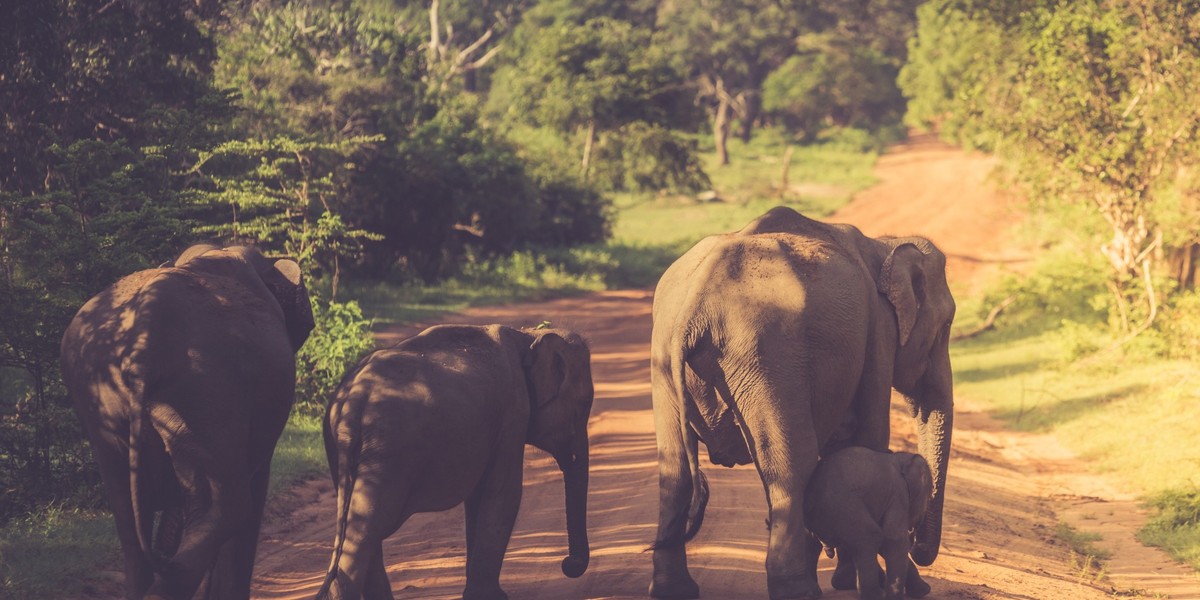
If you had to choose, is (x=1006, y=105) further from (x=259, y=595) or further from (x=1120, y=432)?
(x=259, y=595)

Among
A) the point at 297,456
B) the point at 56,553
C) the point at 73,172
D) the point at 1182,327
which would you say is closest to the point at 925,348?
the point at 56,553

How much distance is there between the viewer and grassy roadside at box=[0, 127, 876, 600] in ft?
27.1

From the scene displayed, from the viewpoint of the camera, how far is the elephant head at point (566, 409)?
7.45 m

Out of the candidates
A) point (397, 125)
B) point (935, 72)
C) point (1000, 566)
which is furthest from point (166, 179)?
point (935, 72)

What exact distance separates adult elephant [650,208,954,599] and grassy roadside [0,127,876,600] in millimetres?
3930

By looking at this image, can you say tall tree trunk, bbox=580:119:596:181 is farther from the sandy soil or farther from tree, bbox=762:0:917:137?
tree, bbox=762:0:917:137

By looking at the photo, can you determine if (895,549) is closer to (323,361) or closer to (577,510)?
(577,510)

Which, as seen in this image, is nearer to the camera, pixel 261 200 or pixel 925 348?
pixel 925 348

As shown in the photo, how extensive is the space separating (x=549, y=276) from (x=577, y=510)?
19.0m

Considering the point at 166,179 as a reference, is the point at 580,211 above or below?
below

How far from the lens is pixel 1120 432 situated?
591 inches

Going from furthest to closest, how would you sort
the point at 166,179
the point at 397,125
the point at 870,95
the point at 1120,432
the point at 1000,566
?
the point at 870,95
the point at 397,125
the point at 1120,432
the point at 166,179
the point at 1000,566

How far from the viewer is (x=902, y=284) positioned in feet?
25.6

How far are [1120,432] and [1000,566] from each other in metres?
6.56
